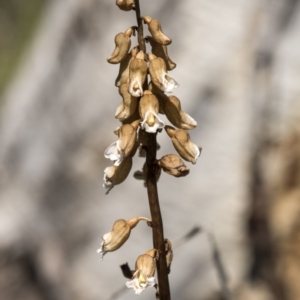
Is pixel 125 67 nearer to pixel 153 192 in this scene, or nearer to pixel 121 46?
pixel 121 46

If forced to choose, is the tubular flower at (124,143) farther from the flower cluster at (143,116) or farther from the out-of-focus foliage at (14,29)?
the out-of-focus foliage at (14,29)

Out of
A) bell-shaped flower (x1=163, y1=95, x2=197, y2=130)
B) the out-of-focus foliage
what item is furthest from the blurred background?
the out-of-focus foliage

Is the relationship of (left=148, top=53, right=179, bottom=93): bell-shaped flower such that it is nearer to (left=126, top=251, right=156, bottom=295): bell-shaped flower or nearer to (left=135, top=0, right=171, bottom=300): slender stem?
(left=135, top=0, right=171, bottom=300): slender stem

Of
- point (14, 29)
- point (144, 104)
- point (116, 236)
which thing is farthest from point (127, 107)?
point (14, 29)

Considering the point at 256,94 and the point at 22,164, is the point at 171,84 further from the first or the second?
the point at 22,164

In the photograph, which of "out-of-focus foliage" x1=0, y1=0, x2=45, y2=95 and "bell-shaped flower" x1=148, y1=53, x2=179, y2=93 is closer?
"bell-shaped flower" x1=148, y1=53, x2=179, y2=93

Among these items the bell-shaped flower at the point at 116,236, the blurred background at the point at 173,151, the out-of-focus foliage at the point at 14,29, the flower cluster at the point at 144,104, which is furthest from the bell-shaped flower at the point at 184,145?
the out-of-focus foliage at the point at 14,29
